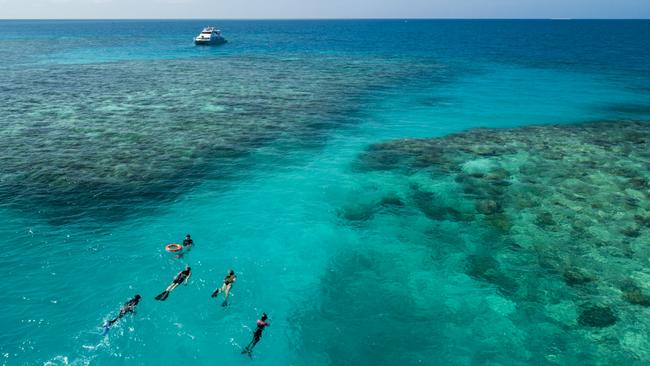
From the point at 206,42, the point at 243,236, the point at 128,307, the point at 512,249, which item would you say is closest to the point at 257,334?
the point at 128,307

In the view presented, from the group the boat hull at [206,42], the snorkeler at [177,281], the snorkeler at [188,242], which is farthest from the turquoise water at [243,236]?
the boat hull at [206,42]

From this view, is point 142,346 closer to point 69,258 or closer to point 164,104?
point 69,258

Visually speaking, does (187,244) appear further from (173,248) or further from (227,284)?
(227,284)

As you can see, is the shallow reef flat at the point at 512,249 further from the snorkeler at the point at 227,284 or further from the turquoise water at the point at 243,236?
the snorkeler at the point at 227,284

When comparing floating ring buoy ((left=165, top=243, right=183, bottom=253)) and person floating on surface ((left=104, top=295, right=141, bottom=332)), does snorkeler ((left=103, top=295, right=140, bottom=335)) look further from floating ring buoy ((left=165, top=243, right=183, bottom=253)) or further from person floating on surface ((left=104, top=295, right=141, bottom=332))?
floating ring buoy ((left=165, top=243, right=183, bottom=253))

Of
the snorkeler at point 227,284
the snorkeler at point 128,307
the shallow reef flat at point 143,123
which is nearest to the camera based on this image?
the snorkeler at point 128,307

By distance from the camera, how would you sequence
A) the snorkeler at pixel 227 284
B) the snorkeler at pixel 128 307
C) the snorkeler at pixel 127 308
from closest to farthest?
the snorkeler at pixel 127 308 → the snorkeler at pixel 128 307 → the snorkeler at pixel 227 284

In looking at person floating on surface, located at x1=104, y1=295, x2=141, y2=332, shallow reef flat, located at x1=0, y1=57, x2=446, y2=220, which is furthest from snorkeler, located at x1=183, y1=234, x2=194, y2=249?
shallow reef flat, located at x1=0, y1=57, x2=446, y2=220
